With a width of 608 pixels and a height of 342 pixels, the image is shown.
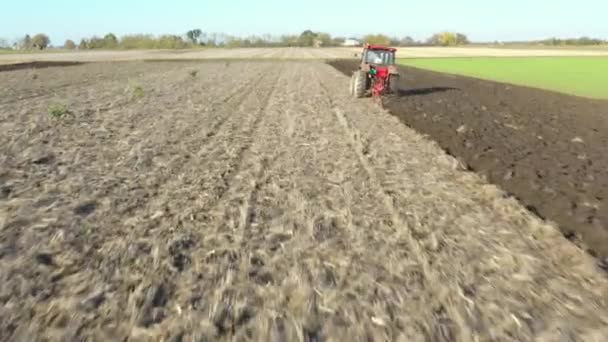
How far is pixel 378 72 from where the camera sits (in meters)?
18.0

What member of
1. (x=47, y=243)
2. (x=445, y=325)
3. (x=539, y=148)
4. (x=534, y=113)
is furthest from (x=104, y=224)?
(x=534, y=113)

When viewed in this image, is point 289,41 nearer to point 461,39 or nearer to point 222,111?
point 461,39

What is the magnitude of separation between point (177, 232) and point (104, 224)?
0.89m

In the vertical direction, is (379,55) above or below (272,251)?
above

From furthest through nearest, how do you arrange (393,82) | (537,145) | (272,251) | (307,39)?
(307,39)
(393,82)
(537,145)
(272,251)

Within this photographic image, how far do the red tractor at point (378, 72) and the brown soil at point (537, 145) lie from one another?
2.10 feet

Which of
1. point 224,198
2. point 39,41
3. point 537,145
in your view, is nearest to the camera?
point 224,198

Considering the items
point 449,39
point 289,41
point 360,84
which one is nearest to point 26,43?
point 289,41

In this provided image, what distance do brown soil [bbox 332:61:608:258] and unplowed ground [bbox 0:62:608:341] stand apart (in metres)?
0.54

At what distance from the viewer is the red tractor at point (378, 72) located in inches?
706

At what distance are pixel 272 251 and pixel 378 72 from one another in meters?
14.0

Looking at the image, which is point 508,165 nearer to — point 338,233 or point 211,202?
point 338,233

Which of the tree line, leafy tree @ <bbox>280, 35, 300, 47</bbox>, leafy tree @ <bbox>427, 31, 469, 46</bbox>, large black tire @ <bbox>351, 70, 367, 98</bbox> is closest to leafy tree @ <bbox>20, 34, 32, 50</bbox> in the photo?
the tree line

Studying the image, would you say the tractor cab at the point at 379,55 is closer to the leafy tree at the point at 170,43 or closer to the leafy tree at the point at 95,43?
the leafy tree at the point at 170,43
